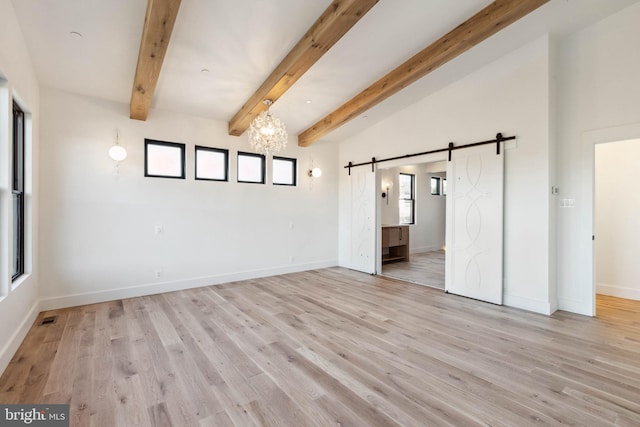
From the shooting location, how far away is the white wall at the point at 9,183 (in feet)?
7.90

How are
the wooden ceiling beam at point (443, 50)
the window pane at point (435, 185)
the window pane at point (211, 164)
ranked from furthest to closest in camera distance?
the window pane at point (435, 185) → the window pane at point (211, 164) → the wooden ceiling beam at point (443, 50)

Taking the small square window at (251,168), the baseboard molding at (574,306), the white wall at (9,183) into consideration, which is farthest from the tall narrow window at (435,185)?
the white wall at (9,183)

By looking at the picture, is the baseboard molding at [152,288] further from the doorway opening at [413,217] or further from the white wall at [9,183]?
the doorway opening at [413,217]

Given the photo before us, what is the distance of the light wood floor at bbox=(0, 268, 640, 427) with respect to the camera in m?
1.91

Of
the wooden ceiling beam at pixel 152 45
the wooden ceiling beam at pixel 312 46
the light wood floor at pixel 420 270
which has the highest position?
the wooden ceiling beam at pixel 312 46

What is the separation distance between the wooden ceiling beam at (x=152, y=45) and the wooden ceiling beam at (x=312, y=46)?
127 cm

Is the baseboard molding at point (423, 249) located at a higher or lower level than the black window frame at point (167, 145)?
lower

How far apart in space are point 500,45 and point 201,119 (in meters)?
4.56

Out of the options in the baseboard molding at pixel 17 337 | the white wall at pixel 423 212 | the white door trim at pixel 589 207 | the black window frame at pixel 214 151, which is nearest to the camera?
the baseboard molding at pixel 17 337

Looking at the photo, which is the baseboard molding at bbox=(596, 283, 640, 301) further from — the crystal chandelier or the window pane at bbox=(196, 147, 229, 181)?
the window pane at bbox=(196, 147, 229, 181)

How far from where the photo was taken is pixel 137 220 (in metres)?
4.41

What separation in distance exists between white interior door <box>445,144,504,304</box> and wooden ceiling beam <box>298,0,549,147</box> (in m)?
1.40

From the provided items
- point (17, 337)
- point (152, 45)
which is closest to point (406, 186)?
point (152, 45)

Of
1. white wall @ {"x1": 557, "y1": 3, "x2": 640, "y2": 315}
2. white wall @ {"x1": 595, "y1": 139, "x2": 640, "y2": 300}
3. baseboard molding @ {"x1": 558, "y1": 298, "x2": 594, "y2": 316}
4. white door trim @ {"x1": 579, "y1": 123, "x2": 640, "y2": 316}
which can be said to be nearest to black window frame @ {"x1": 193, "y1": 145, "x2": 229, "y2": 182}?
white wall @ {"x1": 557, "y1": 3, "x2": 640, "y2": 315}
